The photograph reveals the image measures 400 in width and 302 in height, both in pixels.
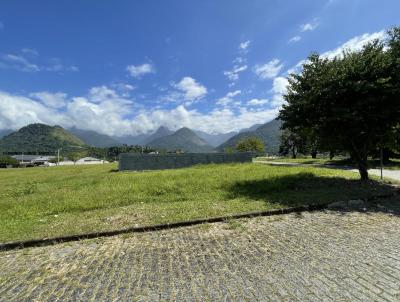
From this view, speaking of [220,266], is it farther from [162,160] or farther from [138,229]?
[162,160]

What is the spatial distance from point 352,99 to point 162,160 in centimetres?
2188

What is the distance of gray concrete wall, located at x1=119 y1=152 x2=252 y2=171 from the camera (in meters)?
29.0

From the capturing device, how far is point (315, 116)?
41.0ft

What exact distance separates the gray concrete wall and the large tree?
61.1 feet

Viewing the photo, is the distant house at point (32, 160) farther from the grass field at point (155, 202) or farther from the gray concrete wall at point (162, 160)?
the grass field at point (155, 202)

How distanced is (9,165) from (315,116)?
111240 millimetres

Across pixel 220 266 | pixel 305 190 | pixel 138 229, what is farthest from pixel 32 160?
pixel 220 266

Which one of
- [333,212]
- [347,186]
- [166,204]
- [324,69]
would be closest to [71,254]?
[166,204]

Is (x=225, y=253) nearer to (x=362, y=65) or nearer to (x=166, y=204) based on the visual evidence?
(x=166, y=204)

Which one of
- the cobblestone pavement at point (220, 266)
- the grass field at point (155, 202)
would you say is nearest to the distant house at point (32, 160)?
the grass field at point (155, 202)

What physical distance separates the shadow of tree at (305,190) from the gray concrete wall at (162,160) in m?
18.3

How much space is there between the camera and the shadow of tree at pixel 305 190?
898 cm

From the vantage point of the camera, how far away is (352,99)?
11445mm

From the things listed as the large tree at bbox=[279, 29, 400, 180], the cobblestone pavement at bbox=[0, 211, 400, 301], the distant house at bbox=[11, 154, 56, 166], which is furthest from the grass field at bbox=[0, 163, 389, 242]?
the distant house at bbox=[11, 154, 56, 166]
